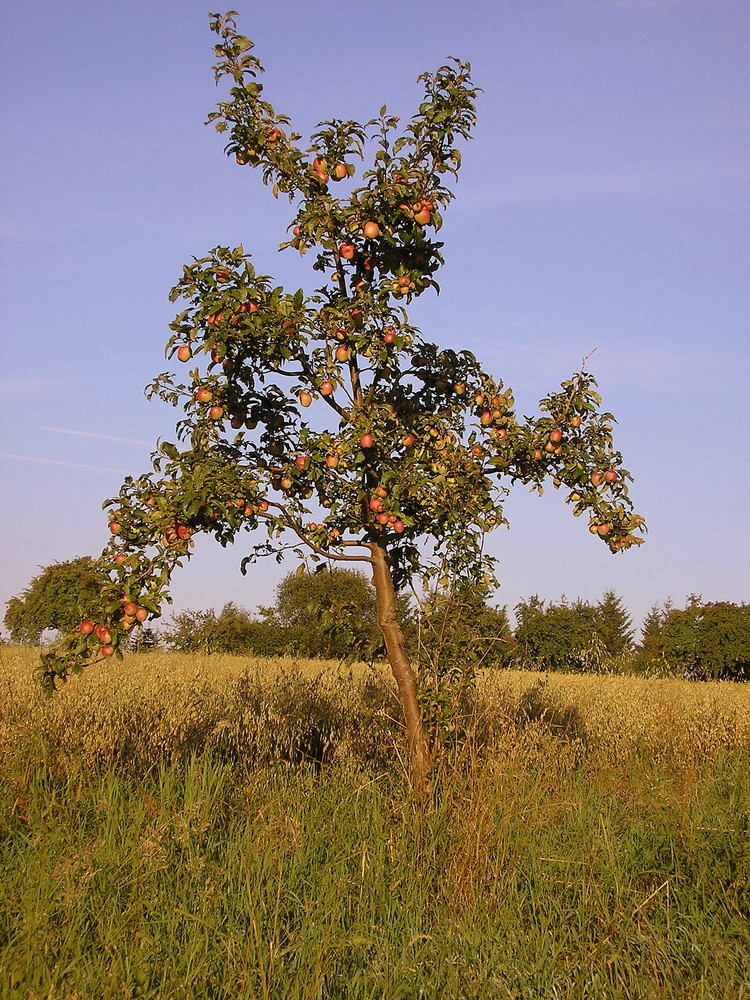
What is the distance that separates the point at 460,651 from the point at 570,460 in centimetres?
156

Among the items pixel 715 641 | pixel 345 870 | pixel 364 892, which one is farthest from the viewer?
pixel 715 641

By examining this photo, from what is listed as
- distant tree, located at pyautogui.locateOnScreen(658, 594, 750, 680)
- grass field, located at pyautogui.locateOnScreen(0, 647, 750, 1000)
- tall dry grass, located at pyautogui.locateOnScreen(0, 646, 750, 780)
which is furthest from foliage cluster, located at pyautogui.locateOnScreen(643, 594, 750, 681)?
grass field, located at pyautogui.locateOnScreen(0, 647, 750, 1000)

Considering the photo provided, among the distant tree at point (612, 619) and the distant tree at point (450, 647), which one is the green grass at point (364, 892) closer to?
the distant tree at point (450, 647)

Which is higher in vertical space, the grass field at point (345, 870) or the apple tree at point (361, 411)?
the apple tree at point (361, 411)

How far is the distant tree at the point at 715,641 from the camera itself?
28219 mm

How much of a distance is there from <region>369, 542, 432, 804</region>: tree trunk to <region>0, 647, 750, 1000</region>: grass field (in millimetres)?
187

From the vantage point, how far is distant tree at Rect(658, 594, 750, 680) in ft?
92.6

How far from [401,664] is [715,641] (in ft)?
86.7

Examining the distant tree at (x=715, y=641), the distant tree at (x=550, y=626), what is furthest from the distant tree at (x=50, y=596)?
the distant tree at (x=715, y=641)

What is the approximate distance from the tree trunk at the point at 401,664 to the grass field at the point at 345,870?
0.61 ft

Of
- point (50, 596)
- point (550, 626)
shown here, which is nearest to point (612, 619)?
point (550, 626)

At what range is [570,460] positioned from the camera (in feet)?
18.8

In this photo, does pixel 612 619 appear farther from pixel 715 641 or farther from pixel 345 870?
pixel 345 870

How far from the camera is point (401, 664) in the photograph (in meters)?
5.43
